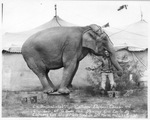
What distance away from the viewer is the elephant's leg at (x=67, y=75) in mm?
3881

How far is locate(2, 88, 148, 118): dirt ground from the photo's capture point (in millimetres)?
3945

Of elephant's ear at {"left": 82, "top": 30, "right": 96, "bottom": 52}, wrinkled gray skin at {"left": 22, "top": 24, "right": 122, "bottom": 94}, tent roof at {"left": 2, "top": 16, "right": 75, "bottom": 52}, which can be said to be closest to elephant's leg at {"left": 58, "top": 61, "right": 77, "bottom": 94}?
wrinkled gray skin at {"left": 22, "top": 24, "right": 122, "bottom": 94}

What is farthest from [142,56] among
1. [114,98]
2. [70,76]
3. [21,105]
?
[21,105]

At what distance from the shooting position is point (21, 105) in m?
3.99

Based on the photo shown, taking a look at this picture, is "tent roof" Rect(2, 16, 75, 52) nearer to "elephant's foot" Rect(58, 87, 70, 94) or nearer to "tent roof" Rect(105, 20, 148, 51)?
"tent roof" Rect(105, 20, 148, 51)

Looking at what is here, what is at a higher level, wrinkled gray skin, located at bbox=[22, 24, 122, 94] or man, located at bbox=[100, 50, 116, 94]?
wrinkled gray skin, located at bbox=[22, 24, 122, 94]

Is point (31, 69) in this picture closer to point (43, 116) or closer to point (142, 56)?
point (43, 116)

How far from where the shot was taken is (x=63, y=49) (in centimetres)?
390

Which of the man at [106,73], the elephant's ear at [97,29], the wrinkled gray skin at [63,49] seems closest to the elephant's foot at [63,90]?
the wrinkled gray skin at [63,49]

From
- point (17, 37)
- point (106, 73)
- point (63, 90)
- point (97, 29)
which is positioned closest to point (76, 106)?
point (63, 90)

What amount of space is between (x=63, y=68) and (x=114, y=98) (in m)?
0.60

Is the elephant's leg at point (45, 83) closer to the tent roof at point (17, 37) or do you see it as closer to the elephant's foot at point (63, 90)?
the elephant's foot at point (63, 90)

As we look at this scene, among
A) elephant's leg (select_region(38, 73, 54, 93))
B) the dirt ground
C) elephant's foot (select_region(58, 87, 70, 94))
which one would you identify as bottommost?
the dirt ground

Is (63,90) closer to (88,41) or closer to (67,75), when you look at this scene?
(67,75)
